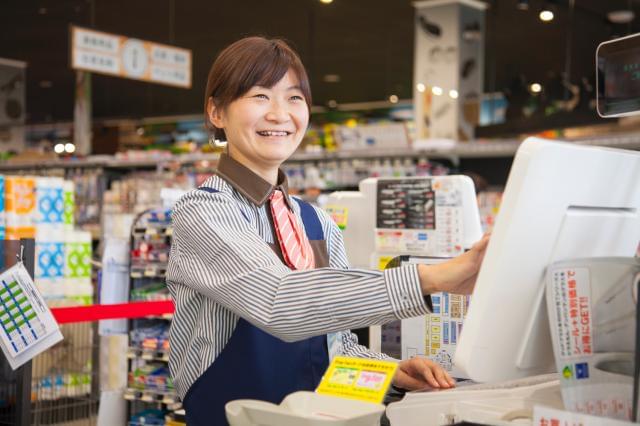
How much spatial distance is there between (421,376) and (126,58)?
874cm

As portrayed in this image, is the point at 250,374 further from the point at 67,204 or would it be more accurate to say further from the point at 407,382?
the point at 67,204

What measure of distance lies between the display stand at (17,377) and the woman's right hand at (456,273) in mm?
2244

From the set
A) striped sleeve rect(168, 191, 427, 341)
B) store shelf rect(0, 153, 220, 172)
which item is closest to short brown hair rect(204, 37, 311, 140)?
striped sleeve rect(168, 191, 427, 341)

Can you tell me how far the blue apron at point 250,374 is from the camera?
5.76 ft

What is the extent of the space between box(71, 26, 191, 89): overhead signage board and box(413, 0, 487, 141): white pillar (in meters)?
3.20

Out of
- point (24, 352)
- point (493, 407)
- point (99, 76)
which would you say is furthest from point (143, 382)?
point (99, 76)

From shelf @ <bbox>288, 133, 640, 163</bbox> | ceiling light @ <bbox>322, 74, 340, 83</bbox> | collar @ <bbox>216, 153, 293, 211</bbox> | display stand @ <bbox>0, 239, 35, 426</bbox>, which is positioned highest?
ceiling light @ <bbox>322, 74, 340, 83</bbox>

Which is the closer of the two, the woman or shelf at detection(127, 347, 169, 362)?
the woman

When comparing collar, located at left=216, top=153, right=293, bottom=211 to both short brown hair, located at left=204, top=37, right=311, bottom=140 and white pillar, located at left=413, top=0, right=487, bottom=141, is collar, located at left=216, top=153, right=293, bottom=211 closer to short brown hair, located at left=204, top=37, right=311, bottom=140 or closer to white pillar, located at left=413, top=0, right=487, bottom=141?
short brown hair, located at left=204, top=37, right=311, bottom=140

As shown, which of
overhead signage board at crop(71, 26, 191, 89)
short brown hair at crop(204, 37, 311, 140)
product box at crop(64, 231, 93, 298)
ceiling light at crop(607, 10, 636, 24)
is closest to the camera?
short brown hair at crop(204, 37, 311, 140)

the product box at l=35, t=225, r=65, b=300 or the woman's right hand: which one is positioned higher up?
the woman's right hand

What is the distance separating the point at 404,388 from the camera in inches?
74.4

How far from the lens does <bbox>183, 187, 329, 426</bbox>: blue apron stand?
176cm

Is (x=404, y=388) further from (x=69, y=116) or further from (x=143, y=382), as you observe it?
(x=69, y=116)
